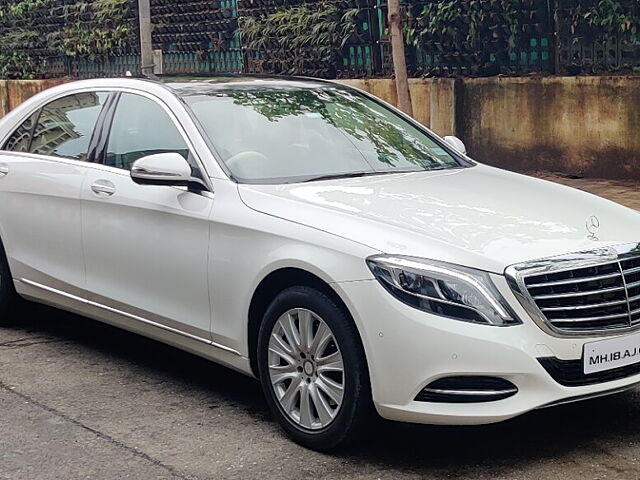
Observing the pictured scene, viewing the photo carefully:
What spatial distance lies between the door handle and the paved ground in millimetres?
956

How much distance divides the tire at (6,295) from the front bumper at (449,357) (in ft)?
10.2

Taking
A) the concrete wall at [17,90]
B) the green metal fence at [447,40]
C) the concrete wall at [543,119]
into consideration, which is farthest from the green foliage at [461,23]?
the concrete wall at [17,90]

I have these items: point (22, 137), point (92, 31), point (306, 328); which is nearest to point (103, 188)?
point (22, 137)

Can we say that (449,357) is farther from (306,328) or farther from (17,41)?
(17,41)

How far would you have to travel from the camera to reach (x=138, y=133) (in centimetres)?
599

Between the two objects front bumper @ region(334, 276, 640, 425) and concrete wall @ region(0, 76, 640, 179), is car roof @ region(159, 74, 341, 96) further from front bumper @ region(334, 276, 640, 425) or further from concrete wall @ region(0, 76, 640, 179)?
concrete wall @ region(0, 76, 640, 179)

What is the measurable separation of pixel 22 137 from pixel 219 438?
2826 mm

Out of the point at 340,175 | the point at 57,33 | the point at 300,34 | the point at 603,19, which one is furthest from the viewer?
the point at 57,33

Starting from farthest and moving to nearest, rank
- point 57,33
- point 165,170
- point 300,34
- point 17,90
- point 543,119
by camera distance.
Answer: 1. point 17,90
2. point 57,33
3. point 300,34
4. point 543,119
5. point 165,170

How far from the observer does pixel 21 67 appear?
22.0 meters

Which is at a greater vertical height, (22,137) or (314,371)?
(22,137)

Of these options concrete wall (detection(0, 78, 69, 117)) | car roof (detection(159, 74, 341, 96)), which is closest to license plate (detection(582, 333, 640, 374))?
car roof (detection(159, 74, 341, 96))

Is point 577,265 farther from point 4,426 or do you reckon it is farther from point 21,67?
point 21,67

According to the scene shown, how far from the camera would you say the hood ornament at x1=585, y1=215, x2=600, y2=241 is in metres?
4.62
